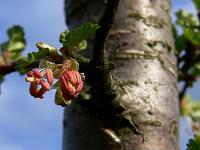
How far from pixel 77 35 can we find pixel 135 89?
0.38 metres

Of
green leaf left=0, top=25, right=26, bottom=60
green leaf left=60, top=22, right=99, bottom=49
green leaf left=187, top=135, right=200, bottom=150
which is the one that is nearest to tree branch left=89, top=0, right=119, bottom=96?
green leaf left=60, top=22, right=99, bottom=49

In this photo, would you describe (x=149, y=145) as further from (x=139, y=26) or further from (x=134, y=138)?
(x=139, y=26)

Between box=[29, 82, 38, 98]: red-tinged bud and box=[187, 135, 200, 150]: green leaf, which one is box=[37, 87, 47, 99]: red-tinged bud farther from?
box=[187, 135, 200, 150]: green leaf

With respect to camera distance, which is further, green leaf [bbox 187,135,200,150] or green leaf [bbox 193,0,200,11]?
green leaf [bbox 193,0,200,11]

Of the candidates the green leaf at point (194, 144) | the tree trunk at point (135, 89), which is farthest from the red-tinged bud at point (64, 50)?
the green leaf at point (194, 144)

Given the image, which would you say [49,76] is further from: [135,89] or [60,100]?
[135,89]

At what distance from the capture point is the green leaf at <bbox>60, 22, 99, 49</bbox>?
96 centimetres

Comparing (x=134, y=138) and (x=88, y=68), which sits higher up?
(x=88, y=68)

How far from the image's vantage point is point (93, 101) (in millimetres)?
1269

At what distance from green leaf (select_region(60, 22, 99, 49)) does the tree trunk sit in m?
0.14

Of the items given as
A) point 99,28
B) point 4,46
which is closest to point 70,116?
point 99,28

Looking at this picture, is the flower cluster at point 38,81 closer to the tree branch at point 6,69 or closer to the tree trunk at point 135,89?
the tree trunk at point 135,89

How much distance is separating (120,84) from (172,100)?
200mm

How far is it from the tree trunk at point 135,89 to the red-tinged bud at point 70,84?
176 millimetres
